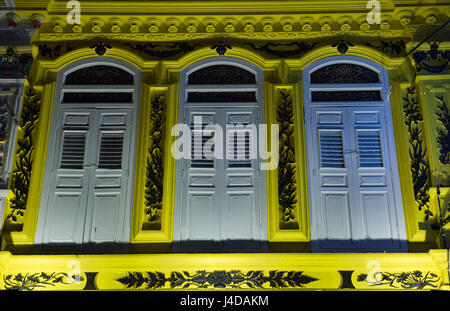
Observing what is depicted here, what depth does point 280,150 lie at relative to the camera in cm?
689

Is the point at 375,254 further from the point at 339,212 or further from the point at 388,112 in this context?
the point at 388,112

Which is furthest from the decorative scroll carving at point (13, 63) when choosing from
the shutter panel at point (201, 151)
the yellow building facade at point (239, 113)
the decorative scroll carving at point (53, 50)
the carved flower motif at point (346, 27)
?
the carved flower motif at point (346, 27)

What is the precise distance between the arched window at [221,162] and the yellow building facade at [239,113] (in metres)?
0.04

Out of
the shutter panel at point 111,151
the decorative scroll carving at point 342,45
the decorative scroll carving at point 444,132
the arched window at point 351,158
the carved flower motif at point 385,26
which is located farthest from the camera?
the carved flower motif at point 385,26

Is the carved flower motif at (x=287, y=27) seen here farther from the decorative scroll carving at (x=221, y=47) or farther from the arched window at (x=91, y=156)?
the arched window at (x=91, y=156)

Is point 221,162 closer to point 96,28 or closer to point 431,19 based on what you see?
point 96,28

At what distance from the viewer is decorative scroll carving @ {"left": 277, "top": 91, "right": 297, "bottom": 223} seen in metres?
6.59

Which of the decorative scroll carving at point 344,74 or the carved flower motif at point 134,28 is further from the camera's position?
the carved flower motif at point 134,28

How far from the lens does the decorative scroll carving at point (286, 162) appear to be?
6.59 meters

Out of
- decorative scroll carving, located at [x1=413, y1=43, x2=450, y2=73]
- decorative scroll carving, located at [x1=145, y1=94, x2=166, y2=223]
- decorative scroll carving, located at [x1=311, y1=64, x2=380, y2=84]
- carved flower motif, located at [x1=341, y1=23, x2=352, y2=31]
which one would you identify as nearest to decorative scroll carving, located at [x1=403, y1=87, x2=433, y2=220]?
decorative scroll carving, located at [x1=413, y1=43, x2=450, y2=73]

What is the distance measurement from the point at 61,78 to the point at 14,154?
1.16 m

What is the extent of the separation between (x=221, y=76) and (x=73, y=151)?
2021 mm

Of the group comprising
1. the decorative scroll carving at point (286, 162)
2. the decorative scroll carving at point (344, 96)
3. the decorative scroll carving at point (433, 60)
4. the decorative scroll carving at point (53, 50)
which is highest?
the decorative scroll carving at point (53, 50)
